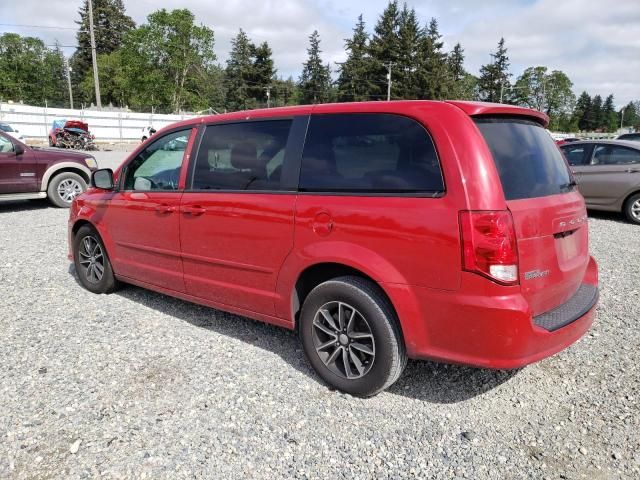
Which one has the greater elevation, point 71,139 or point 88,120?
point 88,120

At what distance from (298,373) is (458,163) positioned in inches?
70.4

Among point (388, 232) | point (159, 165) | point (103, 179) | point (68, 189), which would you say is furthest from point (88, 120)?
point (388, 232)

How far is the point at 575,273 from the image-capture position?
3.07 meters

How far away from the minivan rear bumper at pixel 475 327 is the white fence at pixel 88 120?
32036mm

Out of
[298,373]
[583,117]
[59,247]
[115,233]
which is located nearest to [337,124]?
[298,373]

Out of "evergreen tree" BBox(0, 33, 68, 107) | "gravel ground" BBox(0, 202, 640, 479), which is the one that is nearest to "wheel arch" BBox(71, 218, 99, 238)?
"gravel ground" BBox(0, 202, 640, 479)

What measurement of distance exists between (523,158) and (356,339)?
4.82 ft

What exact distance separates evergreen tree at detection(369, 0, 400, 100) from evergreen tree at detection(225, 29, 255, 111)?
18920 mm

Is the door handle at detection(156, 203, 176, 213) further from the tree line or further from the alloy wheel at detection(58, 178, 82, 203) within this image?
the tree line

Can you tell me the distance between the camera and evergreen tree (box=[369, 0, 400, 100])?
229 feet

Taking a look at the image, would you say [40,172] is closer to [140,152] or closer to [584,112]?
[140,152]

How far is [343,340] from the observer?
10.2ft

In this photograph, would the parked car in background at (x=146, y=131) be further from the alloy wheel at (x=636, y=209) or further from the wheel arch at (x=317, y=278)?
the wheel arch at (x=317, y=278)

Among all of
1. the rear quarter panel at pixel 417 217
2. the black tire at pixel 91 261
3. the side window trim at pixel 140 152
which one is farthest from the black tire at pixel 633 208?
the black tire at pixel 91 261
